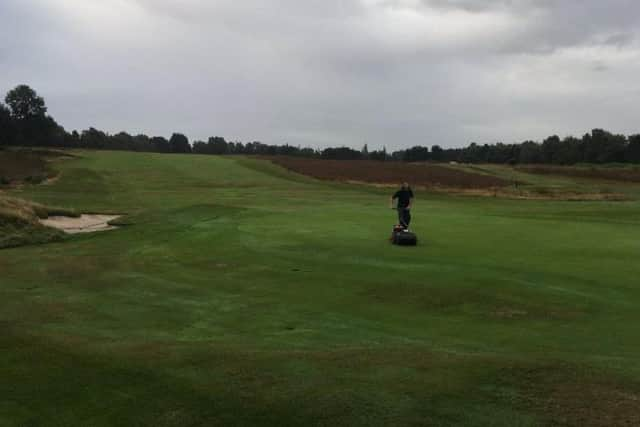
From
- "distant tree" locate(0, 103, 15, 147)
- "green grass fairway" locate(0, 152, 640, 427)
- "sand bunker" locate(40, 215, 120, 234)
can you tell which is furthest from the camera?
"distant tree" locate(0, 103, 15, 147)

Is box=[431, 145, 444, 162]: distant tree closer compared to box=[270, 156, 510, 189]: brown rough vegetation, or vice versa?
box=[270, 156, 510, 189]: brown rough vegetation

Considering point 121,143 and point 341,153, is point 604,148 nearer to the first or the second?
point 341,153

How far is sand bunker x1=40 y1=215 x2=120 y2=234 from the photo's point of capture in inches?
1011

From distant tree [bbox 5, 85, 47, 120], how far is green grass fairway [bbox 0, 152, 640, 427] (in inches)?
4856

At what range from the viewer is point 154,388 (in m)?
6.31

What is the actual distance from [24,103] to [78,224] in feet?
386

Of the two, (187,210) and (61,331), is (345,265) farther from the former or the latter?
(187,210)

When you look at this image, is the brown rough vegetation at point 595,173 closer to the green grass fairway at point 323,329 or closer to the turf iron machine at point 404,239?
the green grass fairway at point 323,329

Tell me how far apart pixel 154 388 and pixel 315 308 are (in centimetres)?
489

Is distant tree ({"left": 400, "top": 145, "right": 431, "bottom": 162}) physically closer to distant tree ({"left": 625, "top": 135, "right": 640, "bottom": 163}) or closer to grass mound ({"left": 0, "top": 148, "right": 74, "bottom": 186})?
distant tree ({"left": 625, "top": 135, "right": 640, "bottom": 163})

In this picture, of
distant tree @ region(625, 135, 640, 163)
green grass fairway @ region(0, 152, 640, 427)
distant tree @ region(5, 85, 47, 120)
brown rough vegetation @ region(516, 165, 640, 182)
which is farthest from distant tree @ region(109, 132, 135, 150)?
green grass fairway @ region(0, 152, 640, 427)

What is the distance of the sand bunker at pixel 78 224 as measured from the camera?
2567cm

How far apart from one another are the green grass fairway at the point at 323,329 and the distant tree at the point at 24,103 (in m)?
123

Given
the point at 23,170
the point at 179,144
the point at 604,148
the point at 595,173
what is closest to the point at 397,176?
the point at 595,173
